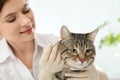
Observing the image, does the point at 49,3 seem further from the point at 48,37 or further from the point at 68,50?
the point at 68,50

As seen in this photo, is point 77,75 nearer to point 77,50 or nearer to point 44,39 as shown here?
point 77,50

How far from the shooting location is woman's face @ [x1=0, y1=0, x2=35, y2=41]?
1.00 meters

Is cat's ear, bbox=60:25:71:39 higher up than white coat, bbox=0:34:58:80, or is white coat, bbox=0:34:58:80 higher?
cat's ear, bbox=60:25:71:39

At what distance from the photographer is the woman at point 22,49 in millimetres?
891

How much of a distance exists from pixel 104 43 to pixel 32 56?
0.77 m

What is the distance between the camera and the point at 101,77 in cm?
96

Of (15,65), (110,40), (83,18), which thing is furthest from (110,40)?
(15,65)

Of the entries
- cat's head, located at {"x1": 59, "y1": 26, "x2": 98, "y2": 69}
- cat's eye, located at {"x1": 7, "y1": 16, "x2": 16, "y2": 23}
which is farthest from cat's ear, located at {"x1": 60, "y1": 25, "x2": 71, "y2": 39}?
cat's eye, located at {"x1": 7, "y1": 16, "x2": 16, "y2": 23}

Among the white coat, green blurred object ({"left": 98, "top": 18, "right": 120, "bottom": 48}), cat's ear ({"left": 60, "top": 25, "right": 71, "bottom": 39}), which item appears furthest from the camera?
green blurred object ({"left": 98, "top": 18, "right": 120, "bottom": 48})

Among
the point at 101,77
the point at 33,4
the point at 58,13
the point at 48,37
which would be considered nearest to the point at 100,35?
the point at 58,13

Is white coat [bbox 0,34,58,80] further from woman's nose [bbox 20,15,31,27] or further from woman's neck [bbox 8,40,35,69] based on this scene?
woman's nose [bbox 20,15,31,27]

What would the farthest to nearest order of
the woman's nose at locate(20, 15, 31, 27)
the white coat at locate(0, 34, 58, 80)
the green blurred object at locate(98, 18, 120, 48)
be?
the green blurred object at locate(98, 18, 120, 48), the white coat at locate(0, 34, 58, 80), the woman's nose at locate(20, 15, 31, 27)

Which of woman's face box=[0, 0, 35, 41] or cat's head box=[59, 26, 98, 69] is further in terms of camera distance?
woman's face box=[0, 0, 35, 41]

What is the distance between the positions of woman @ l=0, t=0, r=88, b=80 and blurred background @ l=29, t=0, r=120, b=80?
680mm
